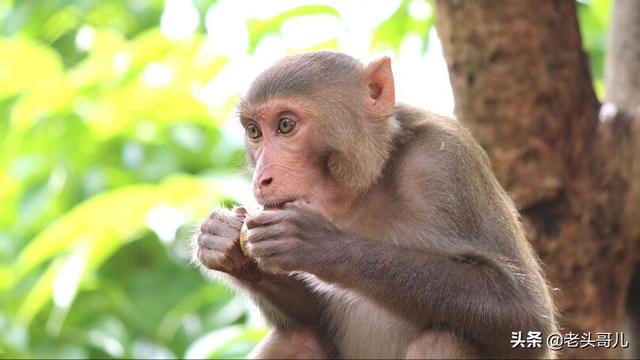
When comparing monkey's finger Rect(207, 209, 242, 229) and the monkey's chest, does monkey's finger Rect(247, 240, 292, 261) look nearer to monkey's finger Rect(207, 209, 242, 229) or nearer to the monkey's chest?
monkey's finger Rect(207, 209, 242, 229)

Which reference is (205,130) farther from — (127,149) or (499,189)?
(499,189)

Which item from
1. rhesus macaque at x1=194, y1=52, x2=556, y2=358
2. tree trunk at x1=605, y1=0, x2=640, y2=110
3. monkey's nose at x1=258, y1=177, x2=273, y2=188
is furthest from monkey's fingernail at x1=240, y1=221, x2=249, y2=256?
tree trunk at x1=605, y1=0, x2=640, y2=110

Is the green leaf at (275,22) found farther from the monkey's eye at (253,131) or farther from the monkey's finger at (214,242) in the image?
the monkey's finger at (214,242)

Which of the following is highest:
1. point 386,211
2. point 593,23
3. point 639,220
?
point 593,23

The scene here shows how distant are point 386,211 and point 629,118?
2.15 meters

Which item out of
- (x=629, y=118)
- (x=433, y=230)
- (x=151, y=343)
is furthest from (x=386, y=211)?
Result: (x=151, y=343)

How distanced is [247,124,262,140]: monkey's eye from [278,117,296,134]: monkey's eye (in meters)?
0.14

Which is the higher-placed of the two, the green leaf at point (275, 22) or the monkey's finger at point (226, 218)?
the green leaf at point (275, 22)

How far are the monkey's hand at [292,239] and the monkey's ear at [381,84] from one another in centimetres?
78

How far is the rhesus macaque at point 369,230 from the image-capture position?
4988 mm

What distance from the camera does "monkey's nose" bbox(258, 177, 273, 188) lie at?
515cm

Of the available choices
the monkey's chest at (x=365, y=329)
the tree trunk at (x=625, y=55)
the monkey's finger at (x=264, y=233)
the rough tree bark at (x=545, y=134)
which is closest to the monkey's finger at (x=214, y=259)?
the monkey's finger at (x=264, y=233)

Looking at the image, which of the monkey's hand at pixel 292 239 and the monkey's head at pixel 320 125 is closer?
the monkey's hand at pixel 292 239

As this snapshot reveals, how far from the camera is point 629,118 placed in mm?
6984
